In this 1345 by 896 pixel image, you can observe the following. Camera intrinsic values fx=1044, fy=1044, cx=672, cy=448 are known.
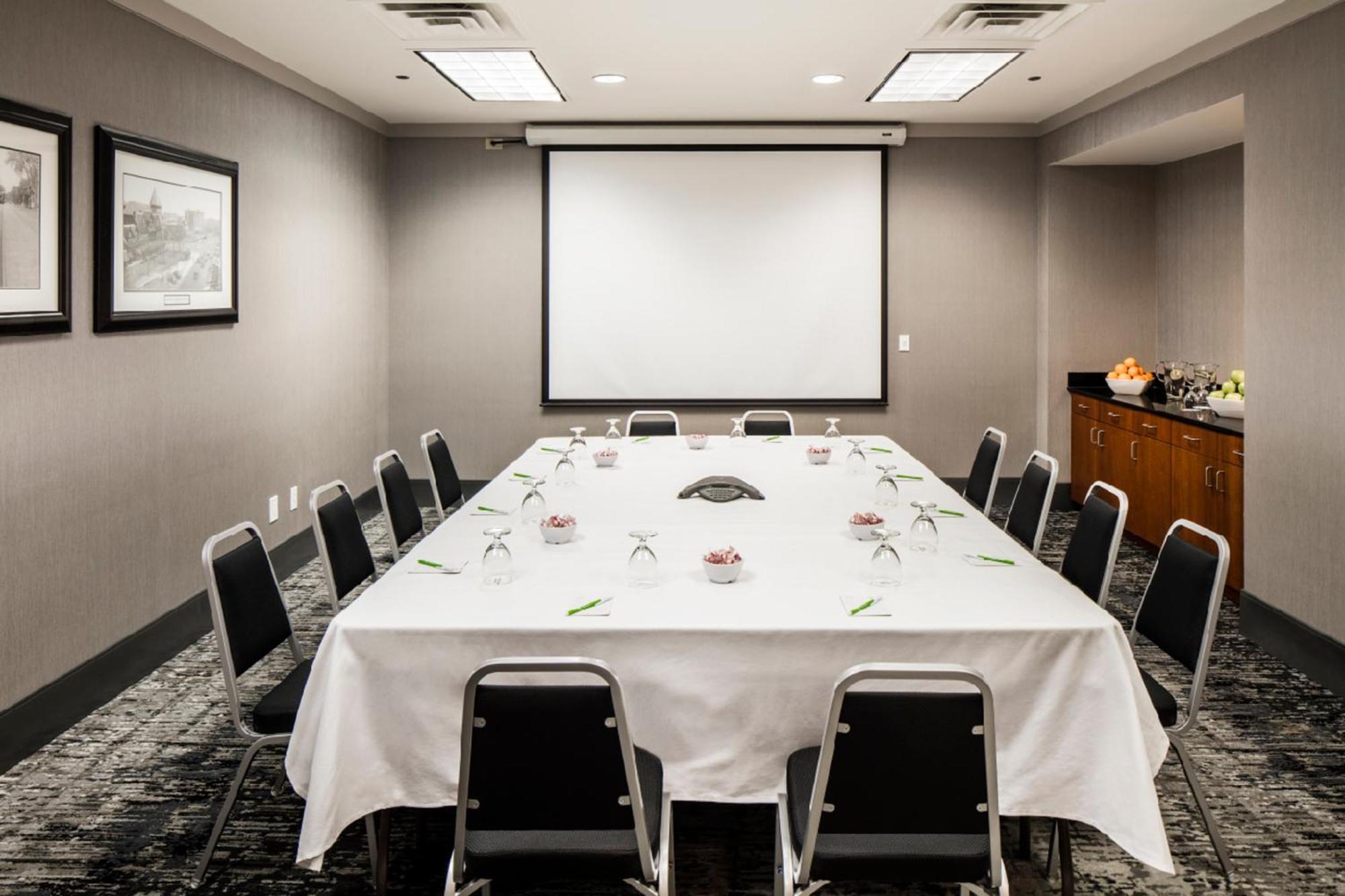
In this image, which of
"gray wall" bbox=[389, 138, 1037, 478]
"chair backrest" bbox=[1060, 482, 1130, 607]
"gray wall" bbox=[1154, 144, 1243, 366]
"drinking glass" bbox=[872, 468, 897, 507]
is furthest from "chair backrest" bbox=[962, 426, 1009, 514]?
"gray wall" bbox=[389, 138, 1037, 478]

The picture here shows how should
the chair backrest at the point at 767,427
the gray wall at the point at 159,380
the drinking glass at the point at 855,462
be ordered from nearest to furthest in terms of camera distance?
the gray wall at the point at 159,380 < the drinking glass at the point at 855,462 < the chair backrest at the point at 767,427

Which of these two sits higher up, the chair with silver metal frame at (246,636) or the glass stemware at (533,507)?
the glass stemware at (533,507)

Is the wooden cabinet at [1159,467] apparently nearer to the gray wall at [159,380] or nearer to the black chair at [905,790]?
the black chair at [905,790]

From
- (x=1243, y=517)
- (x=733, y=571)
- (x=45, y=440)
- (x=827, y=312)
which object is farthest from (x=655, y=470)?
(x=827, y=312)

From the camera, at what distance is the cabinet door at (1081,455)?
729 centimetres

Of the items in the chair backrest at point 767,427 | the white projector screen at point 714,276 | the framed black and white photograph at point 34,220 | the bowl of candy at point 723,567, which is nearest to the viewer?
the bowl of candy at point 723,567

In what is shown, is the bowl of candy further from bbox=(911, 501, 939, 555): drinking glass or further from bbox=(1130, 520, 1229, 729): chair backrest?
bbox=(1130, 520, 1229, 729): chair backrest

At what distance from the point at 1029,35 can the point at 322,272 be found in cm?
429

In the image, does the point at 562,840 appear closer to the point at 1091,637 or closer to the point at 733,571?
the point at 733,571

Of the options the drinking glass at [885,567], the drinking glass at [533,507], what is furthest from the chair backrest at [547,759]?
the drinking glass at [533,507]

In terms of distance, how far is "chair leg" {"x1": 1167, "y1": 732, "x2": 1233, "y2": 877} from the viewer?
2.74 m

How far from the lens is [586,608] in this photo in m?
2.61

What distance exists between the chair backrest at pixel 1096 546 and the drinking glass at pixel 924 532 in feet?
1.76

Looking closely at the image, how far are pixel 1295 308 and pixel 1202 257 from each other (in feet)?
9.10
